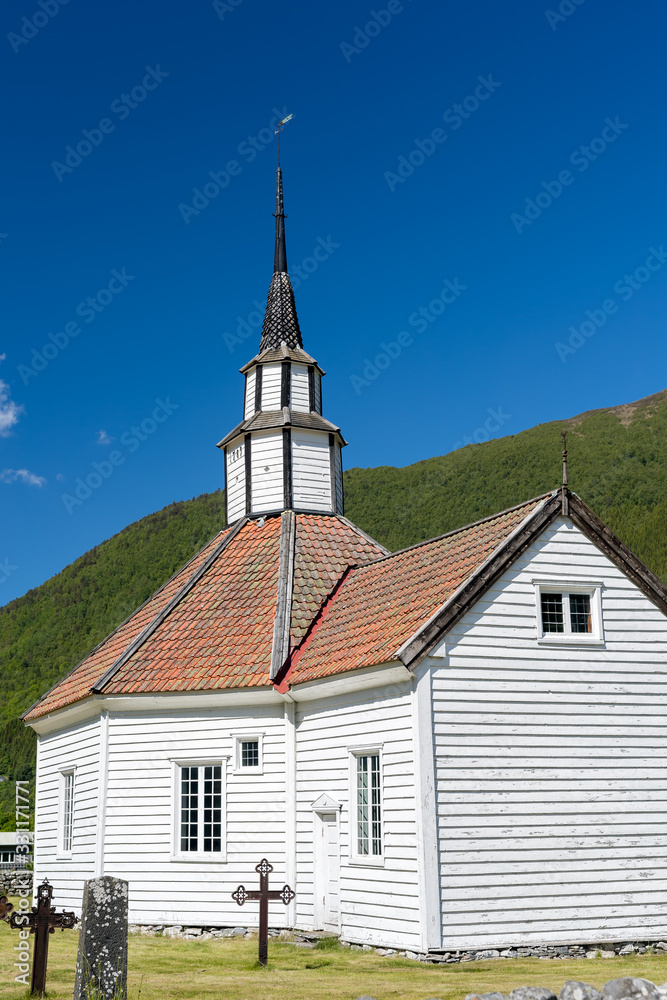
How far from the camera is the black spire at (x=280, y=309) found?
25188mm

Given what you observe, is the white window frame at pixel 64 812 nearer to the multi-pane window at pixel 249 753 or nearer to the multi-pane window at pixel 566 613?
the multi-pane window at pixel 249 753

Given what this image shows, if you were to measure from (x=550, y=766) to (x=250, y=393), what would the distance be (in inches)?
523

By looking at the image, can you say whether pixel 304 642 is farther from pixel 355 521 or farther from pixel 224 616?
pixel 355 521

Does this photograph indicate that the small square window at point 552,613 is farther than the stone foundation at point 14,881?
No

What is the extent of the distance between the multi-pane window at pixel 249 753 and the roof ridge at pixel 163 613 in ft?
9.48

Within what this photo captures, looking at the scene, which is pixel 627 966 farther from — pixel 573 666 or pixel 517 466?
pixel 517 466

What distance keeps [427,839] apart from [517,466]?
91.3m

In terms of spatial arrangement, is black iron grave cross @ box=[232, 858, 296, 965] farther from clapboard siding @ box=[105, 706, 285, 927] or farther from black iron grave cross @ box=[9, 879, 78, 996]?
black iron grave cross @ box=[9, 879, 78, 996]

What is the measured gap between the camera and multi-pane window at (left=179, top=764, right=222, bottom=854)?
1775cm

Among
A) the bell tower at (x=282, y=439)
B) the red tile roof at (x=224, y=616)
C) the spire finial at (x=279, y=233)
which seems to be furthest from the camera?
the spire finial at (x=279, y=233)

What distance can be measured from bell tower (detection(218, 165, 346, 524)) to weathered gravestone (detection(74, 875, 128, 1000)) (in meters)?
13.9

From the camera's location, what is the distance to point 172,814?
58.8 feet

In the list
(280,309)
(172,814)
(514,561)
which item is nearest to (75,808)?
(172,814)

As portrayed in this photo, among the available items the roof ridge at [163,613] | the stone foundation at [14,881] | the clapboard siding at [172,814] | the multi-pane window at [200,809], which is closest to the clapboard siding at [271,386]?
the roof ridge at [163,613]
